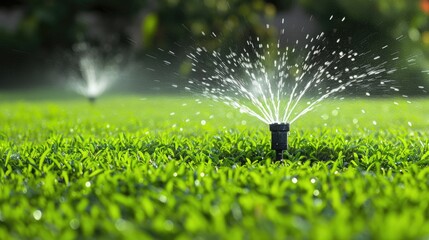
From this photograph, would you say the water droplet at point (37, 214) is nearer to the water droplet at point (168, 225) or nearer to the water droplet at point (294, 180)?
the water droplet at point (168, 225)

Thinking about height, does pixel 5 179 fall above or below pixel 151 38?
below

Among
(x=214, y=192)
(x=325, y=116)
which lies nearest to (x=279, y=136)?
(x=214, y=192)

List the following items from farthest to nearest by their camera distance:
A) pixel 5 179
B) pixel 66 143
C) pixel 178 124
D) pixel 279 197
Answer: pixel 178 124
pixel 66 143
pixel 5 179
pixel 279 197

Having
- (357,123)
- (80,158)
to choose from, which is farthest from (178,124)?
(80,158)

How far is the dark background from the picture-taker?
1545 cm

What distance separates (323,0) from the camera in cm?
1673

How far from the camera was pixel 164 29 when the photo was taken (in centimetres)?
1881

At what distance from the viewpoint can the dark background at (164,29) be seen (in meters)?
15.4

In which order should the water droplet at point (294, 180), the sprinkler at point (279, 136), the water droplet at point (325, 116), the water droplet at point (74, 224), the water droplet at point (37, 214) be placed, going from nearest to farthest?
the water droplet at point (74, 224), the water droplet at point (37, 214), the water droplet at point (294, 180), the sprinkler at point (279, 136), the water droplet at point (325, 116)

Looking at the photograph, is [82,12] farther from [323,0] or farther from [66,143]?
[66,143]

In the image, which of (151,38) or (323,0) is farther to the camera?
(151,38)

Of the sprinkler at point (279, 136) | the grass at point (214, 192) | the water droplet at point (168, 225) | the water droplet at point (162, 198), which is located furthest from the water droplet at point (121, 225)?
the sprinkler at point (279, 136)

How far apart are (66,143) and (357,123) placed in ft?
12.8

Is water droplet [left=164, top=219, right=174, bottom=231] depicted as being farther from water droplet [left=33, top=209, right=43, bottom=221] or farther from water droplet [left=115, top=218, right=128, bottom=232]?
water droplet [left=33, top=209, right=43, bottom=221]
